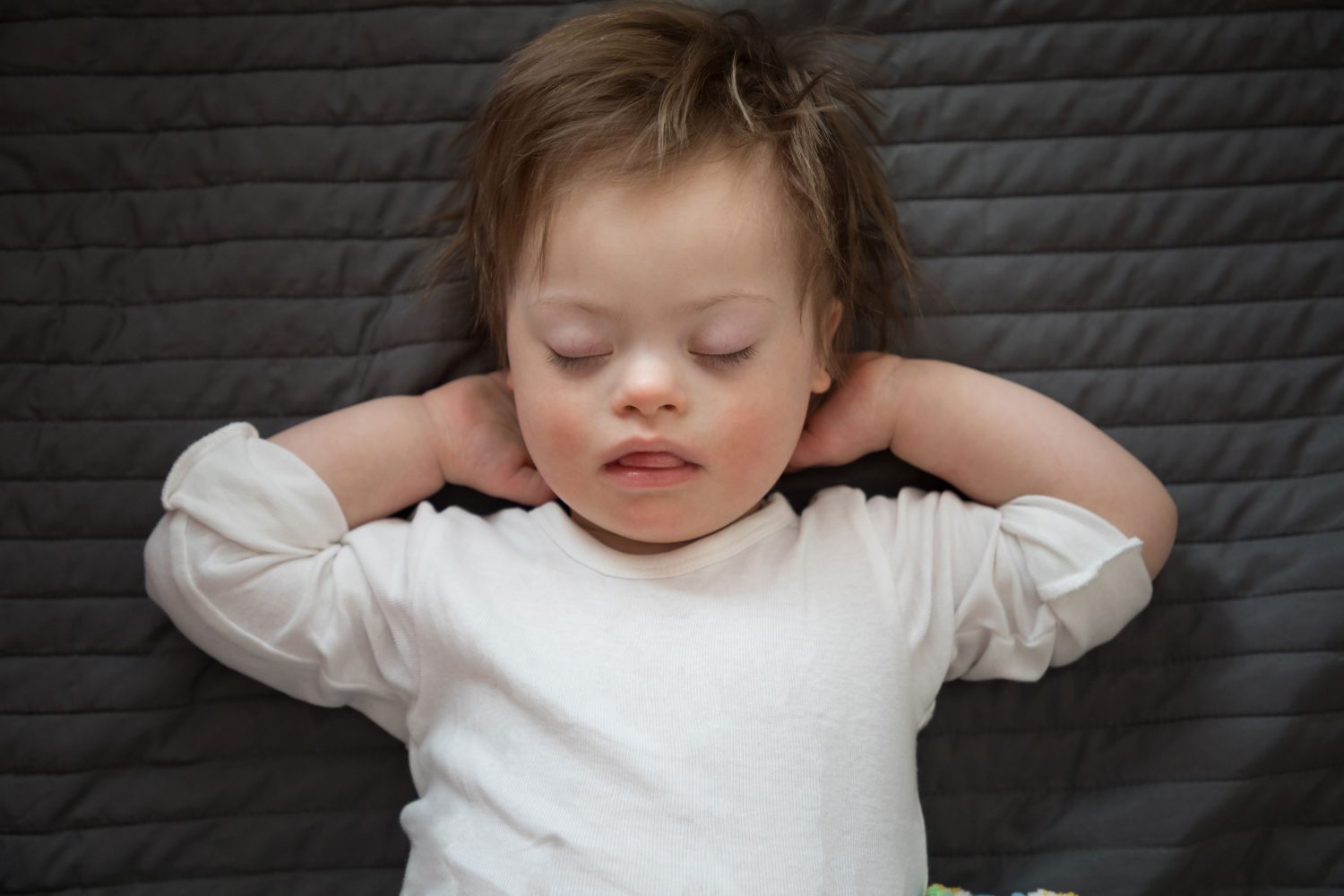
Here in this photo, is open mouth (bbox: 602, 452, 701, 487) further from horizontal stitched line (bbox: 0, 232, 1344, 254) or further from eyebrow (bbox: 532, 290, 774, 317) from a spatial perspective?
horizontal stitched line (bbox: 0, 232, 1344, 254)

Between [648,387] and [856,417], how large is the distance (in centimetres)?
28

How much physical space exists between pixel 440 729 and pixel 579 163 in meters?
0.55

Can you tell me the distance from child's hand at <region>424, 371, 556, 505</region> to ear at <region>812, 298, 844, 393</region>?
11.8 inches

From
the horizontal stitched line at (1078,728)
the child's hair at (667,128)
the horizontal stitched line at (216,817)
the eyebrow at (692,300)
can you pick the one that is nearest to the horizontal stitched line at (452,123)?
the child's hair at (667,128)

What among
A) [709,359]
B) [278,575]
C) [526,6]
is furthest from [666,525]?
[526,6]

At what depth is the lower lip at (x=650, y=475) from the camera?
1071 mm

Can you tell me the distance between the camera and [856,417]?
3.96ft

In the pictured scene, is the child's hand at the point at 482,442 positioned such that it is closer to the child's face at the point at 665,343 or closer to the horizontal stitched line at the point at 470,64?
the child's face at the point at 665,343

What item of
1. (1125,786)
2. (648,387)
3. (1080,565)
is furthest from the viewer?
(1125,786)

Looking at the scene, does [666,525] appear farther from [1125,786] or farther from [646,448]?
[1125,786]

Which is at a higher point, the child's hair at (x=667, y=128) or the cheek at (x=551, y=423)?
the child's hair at (x=667, y=128)

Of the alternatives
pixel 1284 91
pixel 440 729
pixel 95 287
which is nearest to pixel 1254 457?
pixel 1284 91

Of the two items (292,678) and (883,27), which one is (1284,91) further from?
(292,678)

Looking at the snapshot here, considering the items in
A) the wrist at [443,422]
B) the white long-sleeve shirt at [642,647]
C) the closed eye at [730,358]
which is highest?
the closed eye at [730,358]
